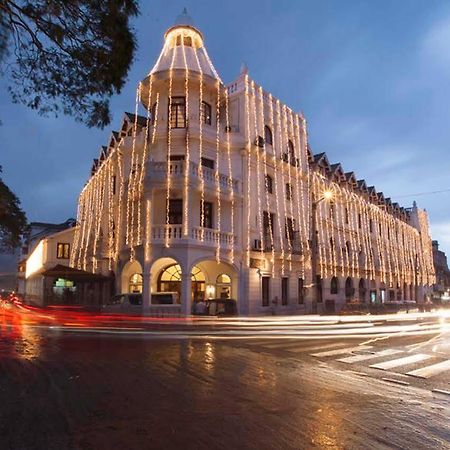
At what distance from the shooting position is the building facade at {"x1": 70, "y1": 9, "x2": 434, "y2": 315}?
975 inches

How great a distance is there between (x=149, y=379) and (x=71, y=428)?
3129mm

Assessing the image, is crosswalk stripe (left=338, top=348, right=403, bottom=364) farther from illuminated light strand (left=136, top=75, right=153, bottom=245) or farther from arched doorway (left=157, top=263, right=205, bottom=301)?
illuminated light strand (left=136, top=75, right=153, bottom=245)

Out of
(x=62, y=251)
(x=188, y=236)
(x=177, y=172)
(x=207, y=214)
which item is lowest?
(x=188, y=236)

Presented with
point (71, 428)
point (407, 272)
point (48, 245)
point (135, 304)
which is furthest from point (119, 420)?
point (407, 272)

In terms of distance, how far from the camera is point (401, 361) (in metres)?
11.5

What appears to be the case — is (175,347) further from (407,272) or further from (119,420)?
(407,272)

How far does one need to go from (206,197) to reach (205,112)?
5629 mm

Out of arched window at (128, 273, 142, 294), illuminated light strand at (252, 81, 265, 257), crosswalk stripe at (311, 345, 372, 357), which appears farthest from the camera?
illuminated light strand at (252, 81, 265, 257)

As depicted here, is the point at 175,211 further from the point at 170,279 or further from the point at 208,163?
the point at 170,279

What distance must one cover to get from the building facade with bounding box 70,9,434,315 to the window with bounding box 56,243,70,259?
946 centimetres

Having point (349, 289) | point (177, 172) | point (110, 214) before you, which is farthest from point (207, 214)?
point (349, 289)

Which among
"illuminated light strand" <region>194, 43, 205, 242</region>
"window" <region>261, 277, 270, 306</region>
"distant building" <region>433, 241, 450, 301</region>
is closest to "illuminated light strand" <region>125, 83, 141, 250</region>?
"illuminated light strand" <region>194, 43, 205, 242</region>

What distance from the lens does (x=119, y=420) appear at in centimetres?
584

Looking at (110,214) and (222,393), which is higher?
(110,214)
